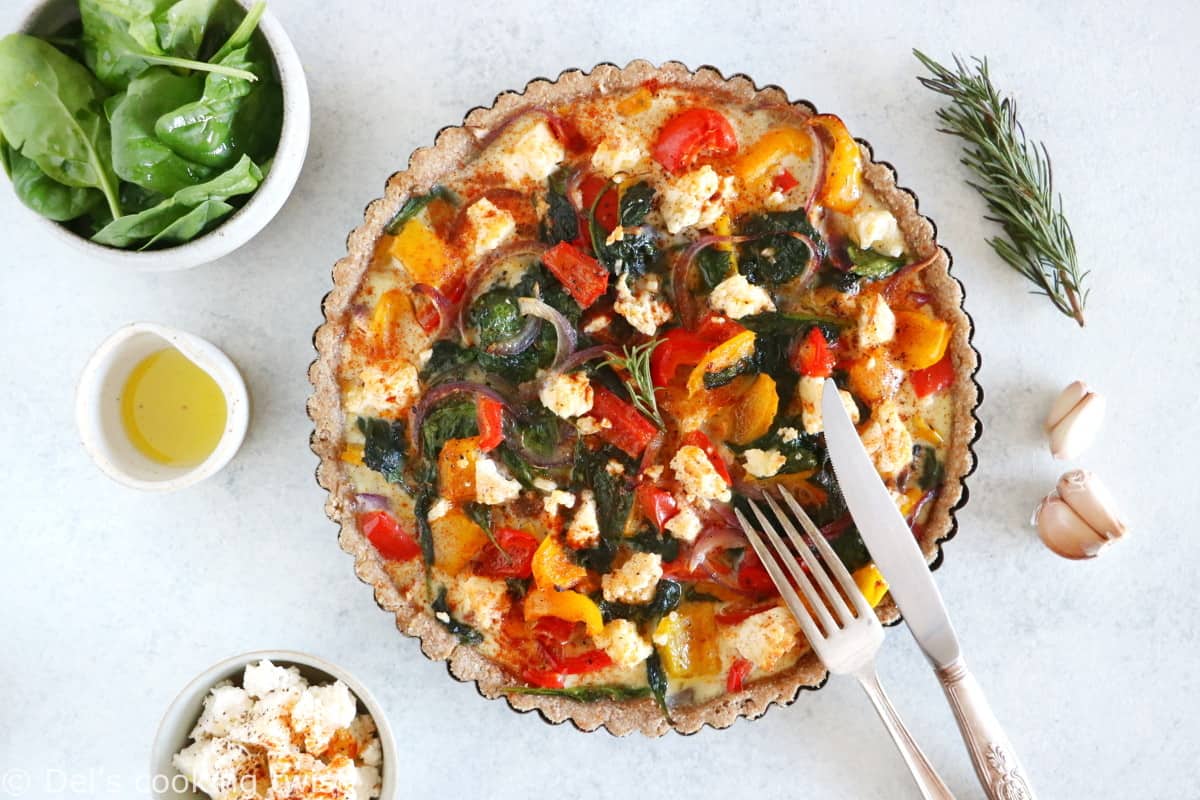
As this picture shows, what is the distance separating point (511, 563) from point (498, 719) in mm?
826

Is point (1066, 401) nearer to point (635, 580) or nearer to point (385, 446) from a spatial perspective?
point (635, 580)

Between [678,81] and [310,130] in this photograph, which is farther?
[310,130]

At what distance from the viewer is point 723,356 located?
3.00 meters

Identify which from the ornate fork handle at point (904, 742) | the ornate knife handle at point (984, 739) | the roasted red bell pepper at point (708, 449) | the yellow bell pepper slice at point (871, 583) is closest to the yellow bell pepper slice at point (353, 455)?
the roasted red bell pepper at point (708, 449)

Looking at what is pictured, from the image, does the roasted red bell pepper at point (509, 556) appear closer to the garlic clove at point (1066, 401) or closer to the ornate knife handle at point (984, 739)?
the ornate knife handle at point (984, 739)

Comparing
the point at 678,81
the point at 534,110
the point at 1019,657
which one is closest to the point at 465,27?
the point at 534,110

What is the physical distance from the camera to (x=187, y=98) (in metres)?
3.15

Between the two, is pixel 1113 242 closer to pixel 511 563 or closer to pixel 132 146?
pixel 511 563

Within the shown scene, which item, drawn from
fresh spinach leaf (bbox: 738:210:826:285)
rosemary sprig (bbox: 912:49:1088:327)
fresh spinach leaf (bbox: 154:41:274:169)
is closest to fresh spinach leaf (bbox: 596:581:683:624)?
fresh spinach leaf (bbox: 738:210:826:285)

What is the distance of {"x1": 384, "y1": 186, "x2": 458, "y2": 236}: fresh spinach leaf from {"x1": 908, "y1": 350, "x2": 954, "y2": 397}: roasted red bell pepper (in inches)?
65.7

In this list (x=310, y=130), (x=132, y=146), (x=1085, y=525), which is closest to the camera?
(x=132, y=146)

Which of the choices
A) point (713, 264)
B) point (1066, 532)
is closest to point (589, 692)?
point (713, 264)

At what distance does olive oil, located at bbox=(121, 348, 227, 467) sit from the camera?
139 inches

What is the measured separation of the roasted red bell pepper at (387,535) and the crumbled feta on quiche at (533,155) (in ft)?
4.02
